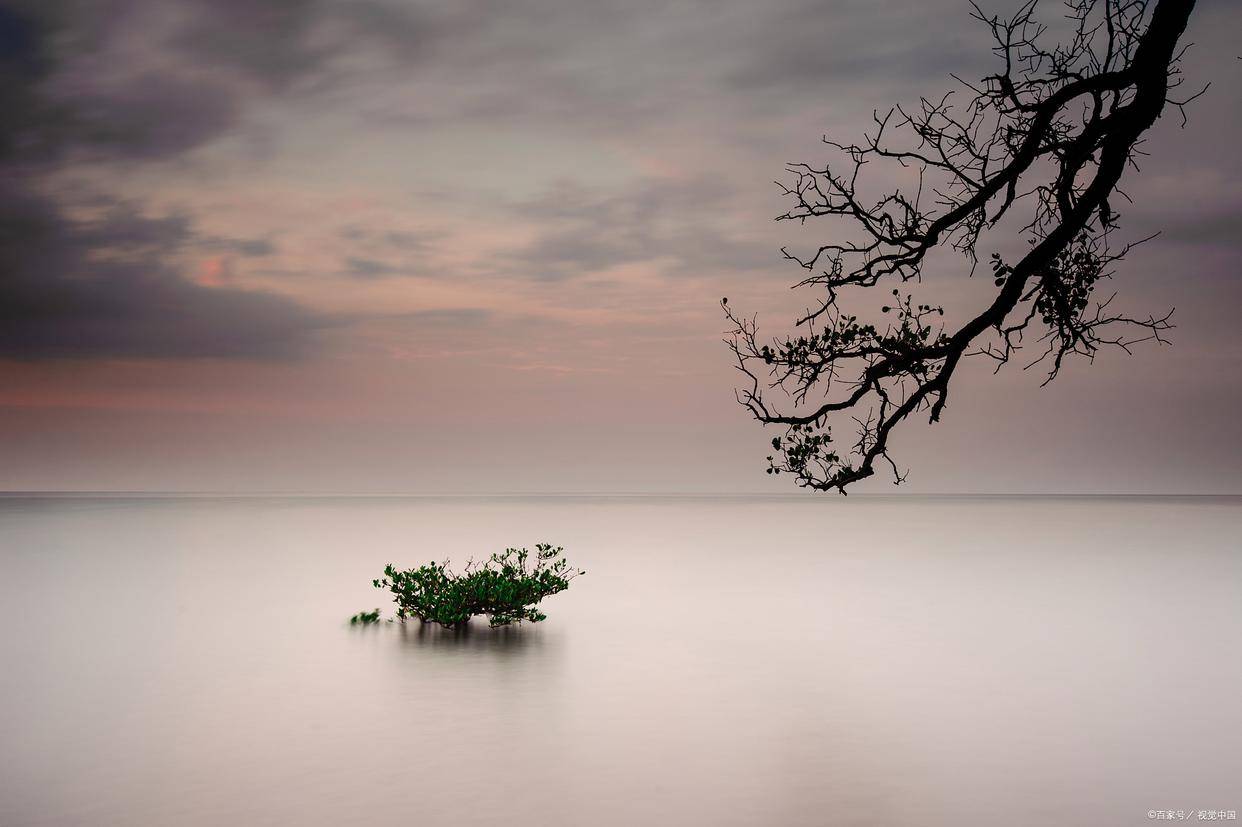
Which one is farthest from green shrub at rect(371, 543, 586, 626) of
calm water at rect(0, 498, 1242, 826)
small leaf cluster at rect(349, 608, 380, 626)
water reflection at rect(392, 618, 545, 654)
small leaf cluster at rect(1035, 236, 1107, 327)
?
small leaf cluster at rect(1035, 236, 1107, 327)

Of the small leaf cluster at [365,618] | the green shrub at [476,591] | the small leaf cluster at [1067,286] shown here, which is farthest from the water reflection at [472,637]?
the small leaf cluster at [1067,286]

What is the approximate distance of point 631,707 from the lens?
21.1 m

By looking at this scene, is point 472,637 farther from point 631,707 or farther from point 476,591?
point 631,707

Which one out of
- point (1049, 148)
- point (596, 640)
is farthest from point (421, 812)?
point (596, 640)

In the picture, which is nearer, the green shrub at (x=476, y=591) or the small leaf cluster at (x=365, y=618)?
the green shrub at (x=476, y=591)

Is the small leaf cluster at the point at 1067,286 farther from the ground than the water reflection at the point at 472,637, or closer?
farther from the ground

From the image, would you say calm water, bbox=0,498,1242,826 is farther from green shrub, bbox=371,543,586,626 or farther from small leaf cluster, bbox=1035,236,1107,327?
small leaf cluster, bbox=1035,236,1107,327

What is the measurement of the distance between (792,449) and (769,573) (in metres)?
45.3

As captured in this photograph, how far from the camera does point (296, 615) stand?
115 feet

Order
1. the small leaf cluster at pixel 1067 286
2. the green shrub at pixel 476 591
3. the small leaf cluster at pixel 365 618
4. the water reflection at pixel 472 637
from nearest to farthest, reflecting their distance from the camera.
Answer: the small leaf cluster at pixel 1067 286 → the water reflection at pixel 472 637 → the green shrub at pixel 476 591 → the small leaf cluster at pixel 365 618

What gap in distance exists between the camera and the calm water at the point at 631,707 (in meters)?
15.0

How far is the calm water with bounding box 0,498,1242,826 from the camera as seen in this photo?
49.1 feet

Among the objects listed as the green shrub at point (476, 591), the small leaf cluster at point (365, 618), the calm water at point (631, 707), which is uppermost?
the green shrub at point (476, 591)

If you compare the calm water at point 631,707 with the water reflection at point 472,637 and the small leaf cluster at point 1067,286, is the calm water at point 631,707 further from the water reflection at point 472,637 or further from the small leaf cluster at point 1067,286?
the small leaf cluster at point 1067,286
